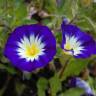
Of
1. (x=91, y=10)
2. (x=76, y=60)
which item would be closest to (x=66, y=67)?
(x=76, y=60)

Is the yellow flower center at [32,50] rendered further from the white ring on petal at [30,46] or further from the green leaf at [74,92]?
the green leaf at [74,92]

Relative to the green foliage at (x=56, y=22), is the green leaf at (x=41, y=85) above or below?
below

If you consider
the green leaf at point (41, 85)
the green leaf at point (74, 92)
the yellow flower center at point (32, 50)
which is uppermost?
the yellow flower center at point (32, 50)

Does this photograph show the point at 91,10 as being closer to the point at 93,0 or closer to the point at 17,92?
the point at 93,0

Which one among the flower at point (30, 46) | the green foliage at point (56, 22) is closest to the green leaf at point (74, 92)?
the green foliage at point (56, 22)

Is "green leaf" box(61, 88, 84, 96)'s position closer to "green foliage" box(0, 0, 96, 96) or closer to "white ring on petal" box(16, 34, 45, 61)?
"green foliage" box(0, 0, 96, 96)

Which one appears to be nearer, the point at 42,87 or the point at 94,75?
the point at 42,87
